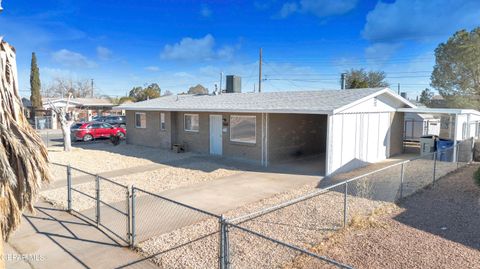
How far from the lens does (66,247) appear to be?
6090 mm

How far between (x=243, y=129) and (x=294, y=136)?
102 inches

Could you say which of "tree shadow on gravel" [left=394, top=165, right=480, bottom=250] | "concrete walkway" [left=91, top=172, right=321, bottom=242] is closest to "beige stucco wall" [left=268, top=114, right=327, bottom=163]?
"concrete walkway" [left=91, top=172, right=321, bottom=242]

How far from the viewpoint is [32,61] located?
4575 cm

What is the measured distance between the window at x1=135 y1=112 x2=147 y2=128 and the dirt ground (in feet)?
54.5

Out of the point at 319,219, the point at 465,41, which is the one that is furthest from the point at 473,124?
the point at 319,219

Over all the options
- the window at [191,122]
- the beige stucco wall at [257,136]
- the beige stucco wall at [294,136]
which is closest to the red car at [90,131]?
the beige stucco wall at [257,136]

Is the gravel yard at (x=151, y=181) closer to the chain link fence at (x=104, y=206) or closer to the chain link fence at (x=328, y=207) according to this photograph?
the chain link fence at (x=104, y=206)

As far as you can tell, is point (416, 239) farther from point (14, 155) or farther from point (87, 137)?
point (87, 137)

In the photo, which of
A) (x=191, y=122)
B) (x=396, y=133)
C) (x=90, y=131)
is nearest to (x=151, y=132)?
(x=191, y=122)

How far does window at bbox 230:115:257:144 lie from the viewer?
48.5 ft

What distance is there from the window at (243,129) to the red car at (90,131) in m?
11.8

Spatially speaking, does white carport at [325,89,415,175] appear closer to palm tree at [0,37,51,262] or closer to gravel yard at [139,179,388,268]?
gravel yard at [139,179,388,268]

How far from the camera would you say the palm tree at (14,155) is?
11.0ft

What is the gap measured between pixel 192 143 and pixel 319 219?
11561 millimetres
